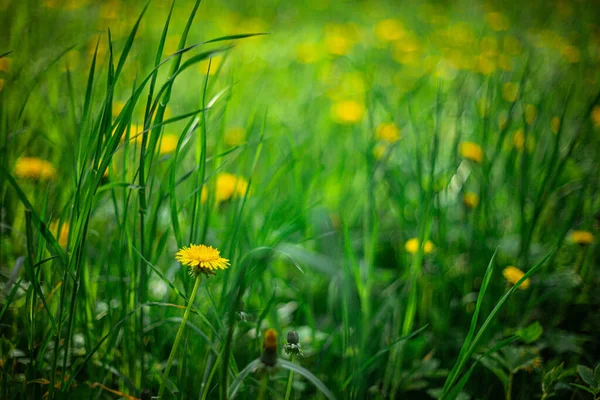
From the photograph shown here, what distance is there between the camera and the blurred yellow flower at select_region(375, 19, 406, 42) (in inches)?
117

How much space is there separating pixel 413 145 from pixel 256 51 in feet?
4.68

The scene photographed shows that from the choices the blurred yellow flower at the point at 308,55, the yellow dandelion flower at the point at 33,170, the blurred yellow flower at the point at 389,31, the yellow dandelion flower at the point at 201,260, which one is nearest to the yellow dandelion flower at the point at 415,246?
the yellow dandelion flower at the point at 201,260

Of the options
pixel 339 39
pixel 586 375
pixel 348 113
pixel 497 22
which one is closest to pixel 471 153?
pixel 348 113

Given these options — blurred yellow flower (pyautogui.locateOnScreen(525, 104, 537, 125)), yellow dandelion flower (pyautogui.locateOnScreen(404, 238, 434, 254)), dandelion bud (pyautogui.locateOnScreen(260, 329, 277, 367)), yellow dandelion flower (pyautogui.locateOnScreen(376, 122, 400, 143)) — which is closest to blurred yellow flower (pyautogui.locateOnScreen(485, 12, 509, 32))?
blurred yellow flower (pyautogui.locateOnScreen(525, 104, 537, 125))

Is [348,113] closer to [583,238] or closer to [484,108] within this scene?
[484,108]

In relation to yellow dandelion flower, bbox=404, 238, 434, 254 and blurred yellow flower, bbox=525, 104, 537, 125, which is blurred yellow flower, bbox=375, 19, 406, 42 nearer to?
blurred yellow flower, bbox=525, 104, 537, 125

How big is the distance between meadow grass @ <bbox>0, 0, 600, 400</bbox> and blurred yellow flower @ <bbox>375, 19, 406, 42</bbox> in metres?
0.97

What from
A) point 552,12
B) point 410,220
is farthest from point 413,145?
point 552,12

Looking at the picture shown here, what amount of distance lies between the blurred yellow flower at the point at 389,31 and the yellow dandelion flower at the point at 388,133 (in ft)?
5.25

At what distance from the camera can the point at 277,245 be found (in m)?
0.82

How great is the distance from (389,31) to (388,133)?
1.75 metres

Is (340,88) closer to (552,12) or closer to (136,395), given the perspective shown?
(136,395)

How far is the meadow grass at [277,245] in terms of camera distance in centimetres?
74

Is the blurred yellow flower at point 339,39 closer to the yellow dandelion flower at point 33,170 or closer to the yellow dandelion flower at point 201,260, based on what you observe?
the yellow dandelion flower at point 33,170
